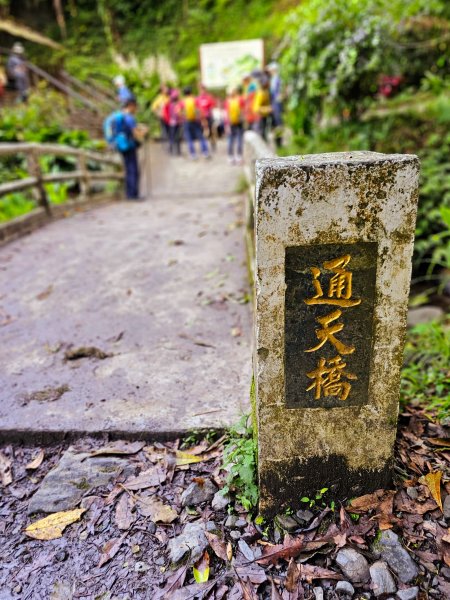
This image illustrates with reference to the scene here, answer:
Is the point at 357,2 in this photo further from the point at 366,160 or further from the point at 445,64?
the point at 366,160

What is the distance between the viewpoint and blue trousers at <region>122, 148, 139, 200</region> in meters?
8.41

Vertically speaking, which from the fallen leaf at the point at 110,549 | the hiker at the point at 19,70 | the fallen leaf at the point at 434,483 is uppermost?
the hiker at the point at 19,70

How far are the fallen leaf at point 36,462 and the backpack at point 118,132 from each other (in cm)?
685

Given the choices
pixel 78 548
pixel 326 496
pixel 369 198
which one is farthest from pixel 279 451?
pixel 369 198

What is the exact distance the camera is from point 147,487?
2021mm

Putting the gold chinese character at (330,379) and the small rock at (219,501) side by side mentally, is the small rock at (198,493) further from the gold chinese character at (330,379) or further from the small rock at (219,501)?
the gold chinese character at (330,379)

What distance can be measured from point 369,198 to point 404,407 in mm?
1401

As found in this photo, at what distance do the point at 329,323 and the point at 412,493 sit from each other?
34.0 inches

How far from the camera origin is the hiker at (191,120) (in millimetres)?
11031

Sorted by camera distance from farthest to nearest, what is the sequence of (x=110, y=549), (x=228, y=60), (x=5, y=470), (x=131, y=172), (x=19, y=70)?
1. (x=228, y=60)
2. (x=19, y=70)
3. (x=131, y=172)
4. (x=5, y=470)
5. (x=110, y=549)

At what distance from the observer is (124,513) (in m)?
1.91

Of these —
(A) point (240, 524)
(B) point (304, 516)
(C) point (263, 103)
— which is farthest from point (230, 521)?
(C) point (263, 103)

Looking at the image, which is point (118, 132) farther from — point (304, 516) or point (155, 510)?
point (304, 516)

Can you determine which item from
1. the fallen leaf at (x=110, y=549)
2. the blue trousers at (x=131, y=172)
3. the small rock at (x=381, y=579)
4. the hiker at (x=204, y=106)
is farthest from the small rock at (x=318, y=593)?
the hiker at (x=204, y=106)
